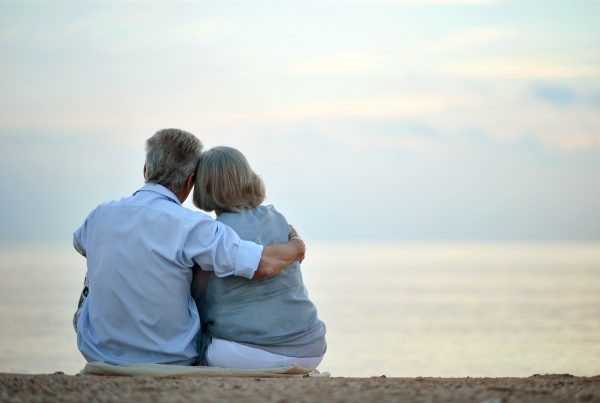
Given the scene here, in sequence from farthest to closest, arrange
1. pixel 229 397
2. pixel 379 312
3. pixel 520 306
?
pixel 520 306
pixel 379 312
pixel 229 397

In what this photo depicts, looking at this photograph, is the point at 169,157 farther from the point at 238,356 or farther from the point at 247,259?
the point at 238,356

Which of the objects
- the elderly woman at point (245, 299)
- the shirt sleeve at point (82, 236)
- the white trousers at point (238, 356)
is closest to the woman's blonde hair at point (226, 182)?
the elderly woman at point (245, 299)

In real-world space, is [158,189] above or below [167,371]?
above

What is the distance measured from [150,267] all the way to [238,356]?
28.1 inches

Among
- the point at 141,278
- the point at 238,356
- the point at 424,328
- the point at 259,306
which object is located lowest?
the point at 238,356

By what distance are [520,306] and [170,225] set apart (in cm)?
2970

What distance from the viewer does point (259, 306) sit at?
576 centimetres

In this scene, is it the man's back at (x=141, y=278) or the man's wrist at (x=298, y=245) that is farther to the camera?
the man's wrist at (x=298, y=245)

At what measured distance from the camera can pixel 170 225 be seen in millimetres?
5551

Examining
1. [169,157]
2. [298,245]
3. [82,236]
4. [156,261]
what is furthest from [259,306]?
[82,236]

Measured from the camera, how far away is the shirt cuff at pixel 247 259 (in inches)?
216

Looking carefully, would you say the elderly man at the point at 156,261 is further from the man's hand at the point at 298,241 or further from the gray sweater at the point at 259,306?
the gray sweater at the point at 259,306

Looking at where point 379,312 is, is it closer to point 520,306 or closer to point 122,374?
point 520,306

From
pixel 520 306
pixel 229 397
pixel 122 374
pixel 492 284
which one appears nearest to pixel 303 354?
pixel 122 374
